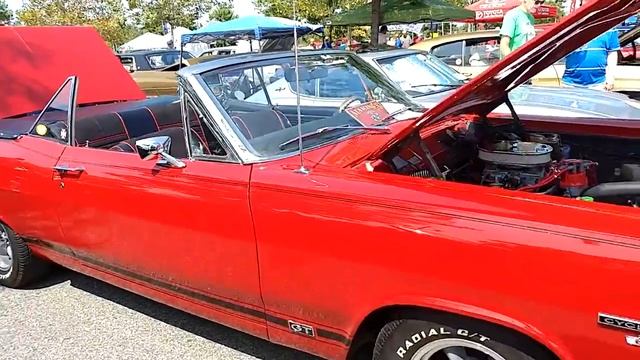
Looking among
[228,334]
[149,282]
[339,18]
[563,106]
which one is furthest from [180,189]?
[339,18]

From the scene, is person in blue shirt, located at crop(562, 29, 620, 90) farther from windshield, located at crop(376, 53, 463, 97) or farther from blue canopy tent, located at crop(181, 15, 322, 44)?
blue canopy tent, located at crop(181, 15, 322, 44)

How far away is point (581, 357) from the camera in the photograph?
1.69 metres

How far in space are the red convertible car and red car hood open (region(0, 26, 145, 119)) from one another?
119 centimetres

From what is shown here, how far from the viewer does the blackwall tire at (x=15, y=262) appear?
11.9 ft

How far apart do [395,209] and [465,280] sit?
345mm

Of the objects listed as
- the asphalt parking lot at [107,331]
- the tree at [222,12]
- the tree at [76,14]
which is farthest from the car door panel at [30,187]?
the tree at [222,12]

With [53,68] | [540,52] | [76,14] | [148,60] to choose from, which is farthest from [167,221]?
[76,14]

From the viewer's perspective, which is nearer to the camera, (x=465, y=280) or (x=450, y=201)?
(x=465, y=280)

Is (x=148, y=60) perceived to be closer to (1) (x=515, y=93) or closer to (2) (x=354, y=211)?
(1) (x=515, y=93)

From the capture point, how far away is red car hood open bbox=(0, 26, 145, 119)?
184 inches

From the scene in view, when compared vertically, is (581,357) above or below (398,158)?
below

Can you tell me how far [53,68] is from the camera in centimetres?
510

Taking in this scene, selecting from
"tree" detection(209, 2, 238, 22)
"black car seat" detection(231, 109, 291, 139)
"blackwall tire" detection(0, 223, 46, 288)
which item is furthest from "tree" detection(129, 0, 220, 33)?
"black car seat" detection(231, 109, 291, 139)

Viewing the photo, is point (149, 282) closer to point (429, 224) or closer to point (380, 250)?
point (380, 250)
